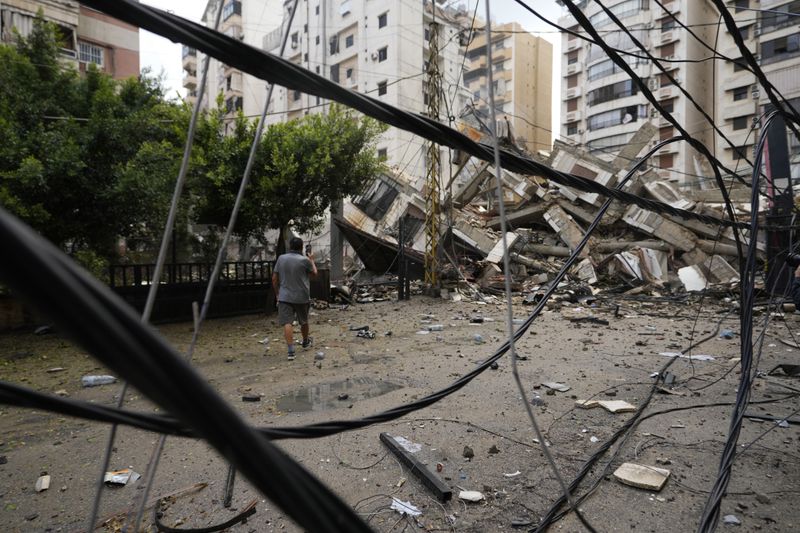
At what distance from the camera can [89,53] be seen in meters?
19.3

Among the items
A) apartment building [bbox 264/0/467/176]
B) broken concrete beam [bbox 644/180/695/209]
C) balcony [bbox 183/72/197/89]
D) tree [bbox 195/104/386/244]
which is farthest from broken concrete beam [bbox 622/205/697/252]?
balcony [bbox 183/72/197/89]

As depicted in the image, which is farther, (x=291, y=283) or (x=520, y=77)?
(x=520, y=77)

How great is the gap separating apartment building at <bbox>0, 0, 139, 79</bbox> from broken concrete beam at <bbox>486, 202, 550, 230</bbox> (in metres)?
16.3

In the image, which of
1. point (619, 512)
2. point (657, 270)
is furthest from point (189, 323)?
point (657, 270)

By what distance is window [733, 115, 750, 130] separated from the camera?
2801 cm

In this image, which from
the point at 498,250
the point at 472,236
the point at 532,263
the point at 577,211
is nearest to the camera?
the point at 532,263

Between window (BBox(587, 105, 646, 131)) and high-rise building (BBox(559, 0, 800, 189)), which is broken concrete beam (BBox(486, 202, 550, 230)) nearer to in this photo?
high-rise building (BBox(559, 0, 800, 189))

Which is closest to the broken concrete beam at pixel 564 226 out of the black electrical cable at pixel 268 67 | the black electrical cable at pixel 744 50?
the black electrical cable at pixel 744 50

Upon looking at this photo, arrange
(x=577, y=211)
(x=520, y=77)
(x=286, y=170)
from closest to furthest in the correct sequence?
(x=286, y=170)
(x=577, y=211)
(x=520, y=77)

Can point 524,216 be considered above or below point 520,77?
below

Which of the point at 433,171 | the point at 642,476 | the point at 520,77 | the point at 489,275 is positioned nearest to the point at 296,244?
the point at 642,476

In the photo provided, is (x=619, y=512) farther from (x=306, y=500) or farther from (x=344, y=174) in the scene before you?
(x=344, y=174)

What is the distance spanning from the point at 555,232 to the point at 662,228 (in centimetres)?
393

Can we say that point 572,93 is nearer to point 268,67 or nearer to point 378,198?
point 378,198
